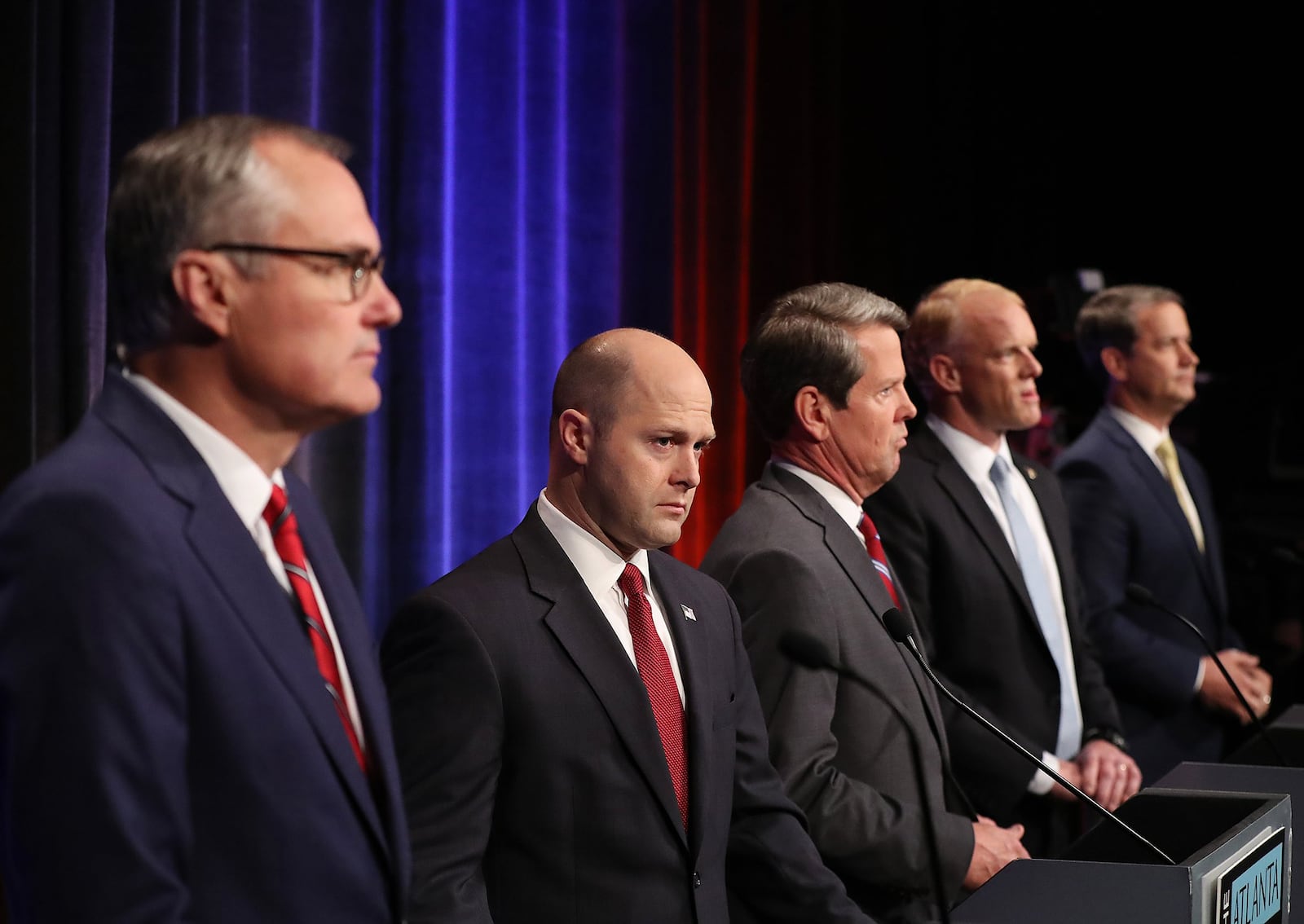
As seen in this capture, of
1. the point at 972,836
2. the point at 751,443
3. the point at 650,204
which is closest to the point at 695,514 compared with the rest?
the point at 751,443

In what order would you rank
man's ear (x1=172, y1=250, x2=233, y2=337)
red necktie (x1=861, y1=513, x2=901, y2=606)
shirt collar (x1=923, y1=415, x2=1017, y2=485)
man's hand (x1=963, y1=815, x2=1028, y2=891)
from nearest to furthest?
man's ear (x1=172, y1=250, x2=233, y2=337) → man's hand (x1=963, y1=815, x2=1028, y2=891) → red necktie (x1=861, y1=513, x2=901, y2=606) → shirt collar (x1=923, y1=415, x2=1017, y2=485)

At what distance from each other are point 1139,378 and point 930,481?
114cm

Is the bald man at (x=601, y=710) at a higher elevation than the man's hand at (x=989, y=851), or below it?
higher

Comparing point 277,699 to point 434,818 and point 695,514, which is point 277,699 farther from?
point 695,514

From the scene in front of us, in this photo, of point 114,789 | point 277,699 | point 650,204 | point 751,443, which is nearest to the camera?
point 114,789

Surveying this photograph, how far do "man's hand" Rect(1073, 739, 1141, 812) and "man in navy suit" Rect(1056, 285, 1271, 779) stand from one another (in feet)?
1.89

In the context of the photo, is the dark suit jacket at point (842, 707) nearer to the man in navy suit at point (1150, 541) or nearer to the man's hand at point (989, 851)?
the man's hand at point (989, 851)

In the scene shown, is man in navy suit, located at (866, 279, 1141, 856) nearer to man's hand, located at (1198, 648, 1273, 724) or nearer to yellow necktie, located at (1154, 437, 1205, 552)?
man's hand, located at (1198, 648, 1273, 724)

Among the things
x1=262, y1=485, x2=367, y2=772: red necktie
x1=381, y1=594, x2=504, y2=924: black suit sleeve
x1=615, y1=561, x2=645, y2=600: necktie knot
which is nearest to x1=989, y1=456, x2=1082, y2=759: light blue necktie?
x1=615, y1=561, x2=645, y2=600: necktie knot

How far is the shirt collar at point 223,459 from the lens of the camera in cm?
139

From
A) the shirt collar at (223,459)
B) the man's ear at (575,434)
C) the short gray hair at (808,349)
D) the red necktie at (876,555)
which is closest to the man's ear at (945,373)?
the short gray hair at (808,349)

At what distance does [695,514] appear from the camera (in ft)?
15.2

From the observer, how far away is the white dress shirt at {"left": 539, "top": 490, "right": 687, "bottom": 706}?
6.91 feet

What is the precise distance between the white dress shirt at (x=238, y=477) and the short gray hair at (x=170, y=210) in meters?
0.06
